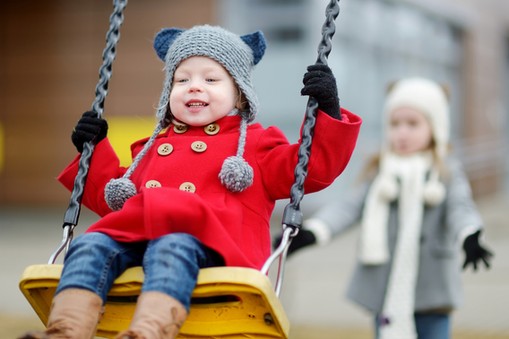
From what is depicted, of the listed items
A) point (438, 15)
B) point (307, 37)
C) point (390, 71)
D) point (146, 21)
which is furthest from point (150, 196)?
point (438, 15)

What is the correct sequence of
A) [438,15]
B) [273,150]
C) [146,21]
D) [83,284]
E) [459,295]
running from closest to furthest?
1. [83,284]
2. [273,150]
3. [459,295]
4. [146,21]
5. [438,15]

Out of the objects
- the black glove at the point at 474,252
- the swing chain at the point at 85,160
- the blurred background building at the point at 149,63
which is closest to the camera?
the swing chain at the point at 85,160

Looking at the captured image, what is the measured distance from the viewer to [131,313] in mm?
2926

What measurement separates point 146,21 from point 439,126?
34.0ft

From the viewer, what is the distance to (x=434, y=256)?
4.80 m

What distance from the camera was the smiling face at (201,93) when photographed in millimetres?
3162

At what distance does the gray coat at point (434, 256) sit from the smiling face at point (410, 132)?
192 mm

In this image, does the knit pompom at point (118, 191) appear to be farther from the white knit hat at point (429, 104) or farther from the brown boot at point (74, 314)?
the white knit hat at point (429, 104)

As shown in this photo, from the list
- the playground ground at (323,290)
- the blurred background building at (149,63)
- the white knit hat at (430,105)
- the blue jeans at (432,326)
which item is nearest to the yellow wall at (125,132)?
the blurred background building at (149,63)

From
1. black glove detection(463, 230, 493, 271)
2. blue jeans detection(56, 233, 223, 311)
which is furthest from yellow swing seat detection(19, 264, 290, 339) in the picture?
black glove detection(463, 230, 493, 271)

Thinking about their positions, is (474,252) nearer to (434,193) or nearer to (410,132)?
(434,193)

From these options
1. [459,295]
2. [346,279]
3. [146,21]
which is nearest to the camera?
[459,295]

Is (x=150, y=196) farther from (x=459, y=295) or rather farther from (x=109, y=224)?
(x=459, y=295)

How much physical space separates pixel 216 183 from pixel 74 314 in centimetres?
67
